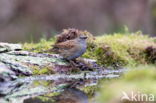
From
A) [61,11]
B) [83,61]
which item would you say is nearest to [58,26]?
[61,11]

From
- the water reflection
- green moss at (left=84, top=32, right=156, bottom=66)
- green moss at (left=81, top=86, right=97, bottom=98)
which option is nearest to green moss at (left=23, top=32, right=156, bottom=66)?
green moss at (left=84, top=32, right=156, bottom=66)

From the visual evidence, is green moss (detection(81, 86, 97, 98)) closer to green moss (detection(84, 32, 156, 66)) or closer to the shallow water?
the shallow water

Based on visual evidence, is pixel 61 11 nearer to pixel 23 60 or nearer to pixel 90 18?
pixel 90 18

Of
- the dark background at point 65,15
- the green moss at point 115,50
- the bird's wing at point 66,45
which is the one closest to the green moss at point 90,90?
the bird's wing at point 66,45

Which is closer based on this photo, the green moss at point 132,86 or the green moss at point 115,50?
the green moss at point 132,86

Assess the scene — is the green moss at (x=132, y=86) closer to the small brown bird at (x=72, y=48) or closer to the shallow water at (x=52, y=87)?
the shallow water at (x=52, y=87)
